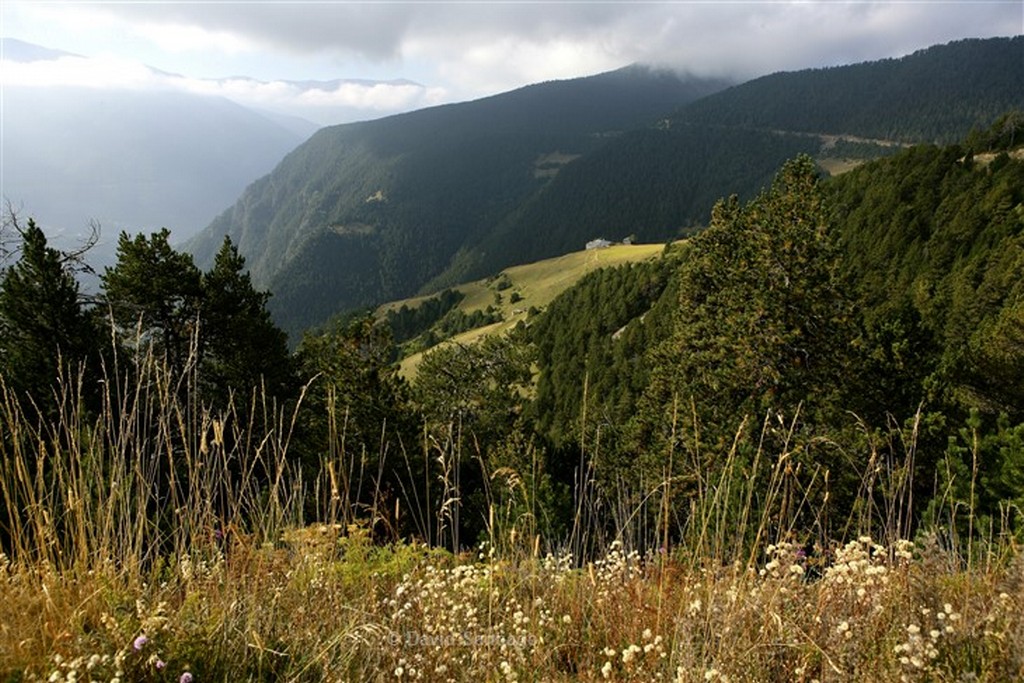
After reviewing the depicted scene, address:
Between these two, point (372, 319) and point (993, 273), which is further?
point (993, 273)

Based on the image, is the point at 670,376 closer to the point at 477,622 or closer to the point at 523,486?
the point at 523,486

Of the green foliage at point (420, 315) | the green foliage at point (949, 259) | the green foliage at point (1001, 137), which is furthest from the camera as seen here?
the green foliage at point (420, 315)

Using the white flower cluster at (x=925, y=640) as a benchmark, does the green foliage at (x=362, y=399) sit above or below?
below

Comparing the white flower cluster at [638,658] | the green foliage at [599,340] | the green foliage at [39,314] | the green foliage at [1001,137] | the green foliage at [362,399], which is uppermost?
the green foliage at [1001,137]

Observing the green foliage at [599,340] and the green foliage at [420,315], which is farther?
the green foliage at [420,315]

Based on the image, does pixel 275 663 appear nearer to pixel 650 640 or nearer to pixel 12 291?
pixel 650 640

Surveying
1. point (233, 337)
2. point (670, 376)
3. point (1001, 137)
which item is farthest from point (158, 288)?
point (1001, 137)

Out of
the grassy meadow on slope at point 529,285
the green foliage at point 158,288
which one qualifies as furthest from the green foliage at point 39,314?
the grassy meadow on slope at point 529,285

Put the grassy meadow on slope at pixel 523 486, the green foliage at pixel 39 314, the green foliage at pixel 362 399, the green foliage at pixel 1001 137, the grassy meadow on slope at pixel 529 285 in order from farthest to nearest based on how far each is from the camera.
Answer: the grassy meadow on slope at pixel 529 285 → the green foliage at pixel 1001 137 → the green foliage at pixel 362 399 → the green foliage at pixel 39 314 → the grassy meadow on slope at pixel 523 486

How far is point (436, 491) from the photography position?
19656 millimetres

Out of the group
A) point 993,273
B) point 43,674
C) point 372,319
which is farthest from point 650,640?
point 993,273

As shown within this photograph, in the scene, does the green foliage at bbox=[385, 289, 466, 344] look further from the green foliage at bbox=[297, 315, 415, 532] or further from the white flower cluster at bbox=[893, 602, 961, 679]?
the white flower cluster at bbox=[893, 602, 961, 679]

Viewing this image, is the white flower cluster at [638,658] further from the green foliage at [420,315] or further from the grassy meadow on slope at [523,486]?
the green foliage at [420,315]

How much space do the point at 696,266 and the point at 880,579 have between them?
19.8 metres
